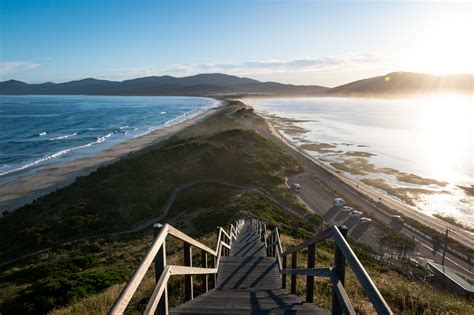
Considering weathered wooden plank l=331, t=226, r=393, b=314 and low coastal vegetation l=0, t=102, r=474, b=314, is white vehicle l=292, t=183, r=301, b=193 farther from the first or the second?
weathered wooden plank l=331, t=226, r=393, b=314

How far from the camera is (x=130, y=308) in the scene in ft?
20.4

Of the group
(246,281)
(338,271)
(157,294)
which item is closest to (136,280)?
(157,294)

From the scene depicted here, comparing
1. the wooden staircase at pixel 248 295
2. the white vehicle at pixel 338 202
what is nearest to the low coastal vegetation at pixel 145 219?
the wooden staircase at pixel 248 295

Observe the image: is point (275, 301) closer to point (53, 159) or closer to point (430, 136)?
point (53, 159)

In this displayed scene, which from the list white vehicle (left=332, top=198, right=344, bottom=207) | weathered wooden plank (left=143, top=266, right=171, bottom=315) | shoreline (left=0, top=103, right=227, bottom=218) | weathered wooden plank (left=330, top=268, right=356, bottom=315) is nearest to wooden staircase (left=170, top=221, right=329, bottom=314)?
weathered wooden plank (left=330, top=268, right=356, bottom=315)

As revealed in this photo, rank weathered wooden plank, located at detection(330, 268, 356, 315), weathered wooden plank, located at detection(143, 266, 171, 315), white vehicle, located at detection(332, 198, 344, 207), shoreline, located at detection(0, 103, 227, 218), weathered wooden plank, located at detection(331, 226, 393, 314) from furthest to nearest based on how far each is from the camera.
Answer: white vehicle, located at detection(332, 198, 344, 207) < shoreline, located at detection(0, 103, 227, 218) < weathered wooden plank, located at detection(330, 268, 356, 315) < weathered wooden plank, located at detection(143, 266, 171, 315) < weathered wooden plank, located at detection(331, 226, 393, 314)

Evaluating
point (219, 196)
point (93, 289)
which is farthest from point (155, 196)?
point (93, 289)

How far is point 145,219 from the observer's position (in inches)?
1080

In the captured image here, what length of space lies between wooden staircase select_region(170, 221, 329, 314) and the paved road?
21.6 m

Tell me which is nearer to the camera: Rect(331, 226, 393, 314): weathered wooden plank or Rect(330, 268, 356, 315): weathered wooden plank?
Rect(331, 226, 393, 314): weathered wooden plank

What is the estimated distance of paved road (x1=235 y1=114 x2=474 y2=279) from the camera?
1005 inches

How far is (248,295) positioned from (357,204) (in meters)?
31.8

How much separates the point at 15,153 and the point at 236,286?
203 feet

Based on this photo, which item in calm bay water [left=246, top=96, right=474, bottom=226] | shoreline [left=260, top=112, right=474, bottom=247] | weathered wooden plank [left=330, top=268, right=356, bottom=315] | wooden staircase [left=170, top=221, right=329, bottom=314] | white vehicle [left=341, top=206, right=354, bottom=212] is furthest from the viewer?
calm bay water [left=246, top=96, right=474, bottom=226]
